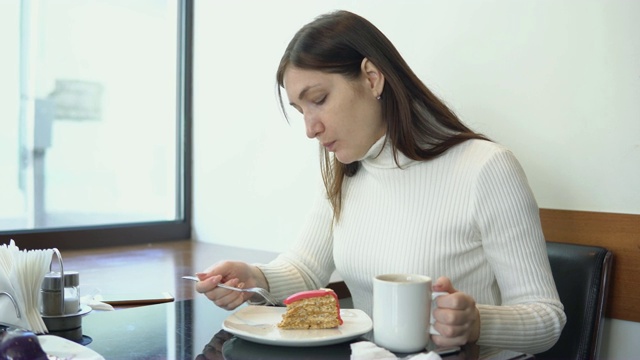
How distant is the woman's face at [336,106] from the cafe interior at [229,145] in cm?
25

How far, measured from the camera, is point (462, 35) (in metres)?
1.84

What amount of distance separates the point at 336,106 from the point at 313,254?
→ 0.38 m

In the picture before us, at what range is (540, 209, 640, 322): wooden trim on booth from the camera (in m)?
1.56

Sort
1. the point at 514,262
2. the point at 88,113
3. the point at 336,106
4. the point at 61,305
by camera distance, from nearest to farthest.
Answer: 1. the point at 61,305
2. the point at 514,262
3. the point at 336,106
4. the point at 88,113

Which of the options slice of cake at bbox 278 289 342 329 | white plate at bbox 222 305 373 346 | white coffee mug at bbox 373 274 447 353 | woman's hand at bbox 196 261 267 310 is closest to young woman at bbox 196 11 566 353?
woman's hand at bbox 196 261 267 310

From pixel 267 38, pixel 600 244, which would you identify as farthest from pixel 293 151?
pixel 600 244

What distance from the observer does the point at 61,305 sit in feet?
4.02

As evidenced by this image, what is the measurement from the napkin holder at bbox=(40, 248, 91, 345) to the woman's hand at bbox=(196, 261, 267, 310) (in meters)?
0.21

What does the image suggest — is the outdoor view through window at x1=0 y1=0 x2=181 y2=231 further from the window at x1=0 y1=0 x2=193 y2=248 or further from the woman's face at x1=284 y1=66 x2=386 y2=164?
the woman's face at x1=284 y1=66 x2=386 y2=164

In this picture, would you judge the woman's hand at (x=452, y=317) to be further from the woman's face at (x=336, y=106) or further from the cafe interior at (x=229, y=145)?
the woman's face at (x=336, y=106)

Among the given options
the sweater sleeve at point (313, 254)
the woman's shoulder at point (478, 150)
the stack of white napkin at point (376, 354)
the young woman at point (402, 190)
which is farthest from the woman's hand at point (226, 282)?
the woman's shoulder at point (478, 150)

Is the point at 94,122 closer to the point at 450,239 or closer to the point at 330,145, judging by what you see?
the point at 330,145

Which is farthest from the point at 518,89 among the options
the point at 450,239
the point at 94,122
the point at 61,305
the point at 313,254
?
the point at 94,122

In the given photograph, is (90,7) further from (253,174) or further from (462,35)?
(462,35)
